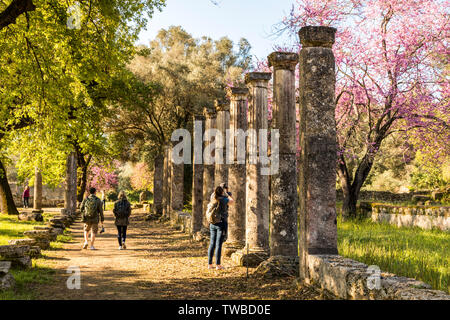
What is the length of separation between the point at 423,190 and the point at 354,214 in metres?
15.9

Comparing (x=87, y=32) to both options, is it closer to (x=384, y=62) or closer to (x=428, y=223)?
(x=384, y=62)

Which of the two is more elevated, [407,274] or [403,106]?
[403,106]

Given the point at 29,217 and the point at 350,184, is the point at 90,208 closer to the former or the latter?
the point at 29,217

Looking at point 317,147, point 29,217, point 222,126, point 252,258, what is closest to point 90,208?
point 222,126

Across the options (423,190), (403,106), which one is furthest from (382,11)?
(423,190)

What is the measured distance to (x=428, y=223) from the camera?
15516 mm

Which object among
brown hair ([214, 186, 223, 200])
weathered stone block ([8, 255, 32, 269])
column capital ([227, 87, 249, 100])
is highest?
column capital ([227, 87, 249, 100])

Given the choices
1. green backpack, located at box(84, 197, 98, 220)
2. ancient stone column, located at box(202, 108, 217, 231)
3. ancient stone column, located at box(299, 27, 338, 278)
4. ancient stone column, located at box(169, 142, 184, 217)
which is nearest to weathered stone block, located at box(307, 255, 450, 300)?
ancient stone column, located at box(299, 27, 338, 278)

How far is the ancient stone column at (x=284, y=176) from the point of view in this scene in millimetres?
9125

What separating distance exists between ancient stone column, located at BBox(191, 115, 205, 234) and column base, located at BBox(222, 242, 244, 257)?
15.4 ft

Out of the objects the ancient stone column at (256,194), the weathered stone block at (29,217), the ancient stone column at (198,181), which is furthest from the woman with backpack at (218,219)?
the weathered stone block at (29,217)

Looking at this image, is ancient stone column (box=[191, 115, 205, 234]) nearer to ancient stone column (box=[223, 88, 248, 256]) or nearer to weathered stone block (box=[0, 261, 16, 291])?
ancient stone column (box=[223, 88, 248, 256])

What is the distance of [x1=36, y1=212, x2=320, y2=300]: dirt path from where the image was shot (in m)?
7.31

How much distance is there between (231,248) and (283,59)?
5.23m
